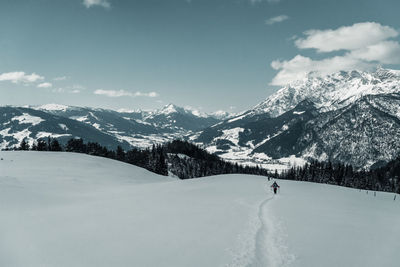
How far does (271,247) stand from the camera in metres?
13.6

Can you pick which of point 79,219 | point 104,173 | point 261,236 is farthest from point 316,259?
point 104,173

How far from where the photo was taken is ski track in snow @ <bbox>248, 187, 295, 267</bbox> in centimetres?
1181

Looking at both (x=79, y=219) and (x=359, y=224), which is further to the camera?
(x=359, y=224)

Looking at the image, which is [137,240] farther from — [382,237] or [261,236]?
[382,237]

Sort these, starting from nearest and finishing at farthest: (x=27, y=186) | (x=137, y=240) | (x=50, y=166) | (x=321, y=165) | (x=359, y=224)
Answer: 1. (x=137, y=240)
2. (x=359, y=224)
3. (x=27, y=186)
4. (x=50, y=166)
5. (x=321, y=165)

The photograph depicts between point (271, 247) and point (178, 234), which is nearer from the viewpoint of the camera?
point (271, 247)

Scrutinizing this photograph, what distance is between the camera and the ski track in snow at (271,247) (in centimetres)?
1181

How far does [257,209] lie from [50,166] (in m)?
38.4

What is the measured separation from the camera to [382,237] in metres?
17.6

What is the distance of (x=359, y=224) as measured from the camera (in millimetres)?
20422

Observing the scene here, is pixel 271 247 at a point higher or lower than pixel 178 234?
higher

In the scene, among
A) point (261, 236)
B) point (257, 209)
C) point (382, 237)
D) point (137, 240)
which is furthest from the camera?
point (257, 209)

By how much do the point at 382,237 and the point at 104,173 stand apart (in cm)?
4292

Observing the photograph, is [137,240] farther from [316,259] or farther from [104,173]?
[104,173]
